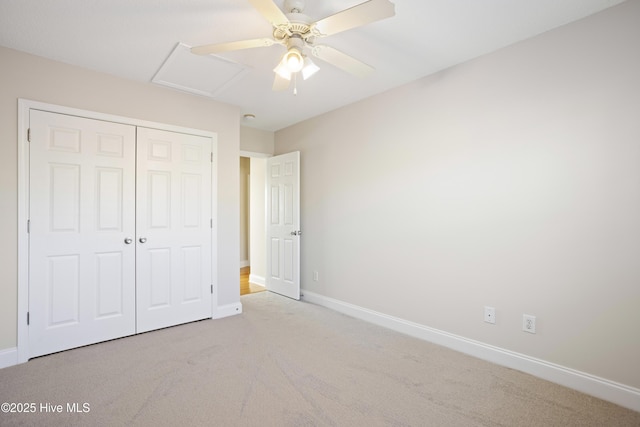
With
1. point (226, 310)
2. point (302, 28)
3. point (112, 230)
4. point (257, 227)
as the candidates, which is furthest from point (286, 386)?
point (257, 227)

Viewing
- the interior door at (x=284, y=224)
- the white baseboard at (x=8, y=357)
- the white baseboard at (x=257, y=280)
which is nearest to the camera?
the white baseboard at (x=8, y=357)

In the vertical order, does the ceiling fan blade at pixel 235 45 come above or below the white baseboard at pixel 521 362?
above

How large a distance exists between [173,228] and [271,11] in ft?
7.99

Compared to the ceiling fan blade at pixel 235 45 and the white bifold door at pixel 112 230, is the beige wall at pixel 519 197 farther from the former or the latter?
the white bifold door at pixel 112 230

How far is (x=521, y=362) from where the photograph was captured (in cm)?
235

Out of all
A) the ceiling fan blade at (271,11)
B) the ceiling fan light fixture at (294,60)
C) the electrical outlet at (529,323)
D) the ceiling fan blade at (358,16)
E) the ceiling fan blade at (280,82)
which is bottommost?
the electrical outlet at (529,323)

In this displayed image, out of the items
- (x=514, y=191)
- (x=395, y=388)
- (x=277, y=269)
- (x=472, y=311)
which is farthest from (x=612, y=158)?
(x=277, y=269)

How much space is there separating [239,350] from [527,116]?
3.00m

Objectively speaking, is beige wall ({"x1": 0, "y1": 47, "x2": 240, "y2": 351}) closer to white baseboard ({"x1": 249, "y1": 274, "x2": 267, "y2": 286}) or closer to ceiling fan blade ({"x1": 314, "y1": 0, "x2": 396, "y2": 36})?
white baseboard ({"x1": 249, "y1": 274, "x2": 267, "y2": 286})

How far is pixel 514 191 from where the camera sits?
2414 mm

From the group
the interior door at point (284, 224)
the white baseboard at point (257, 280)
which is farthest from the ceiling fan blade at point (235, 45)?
the white baseboard at point (257, 280)

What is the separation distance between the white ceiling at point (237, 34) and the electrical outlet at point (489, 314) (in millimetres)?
2102

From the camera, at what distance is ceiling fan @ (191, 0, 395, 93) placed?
5.02 ft

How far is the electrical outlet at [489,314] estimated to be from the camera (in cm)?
252
